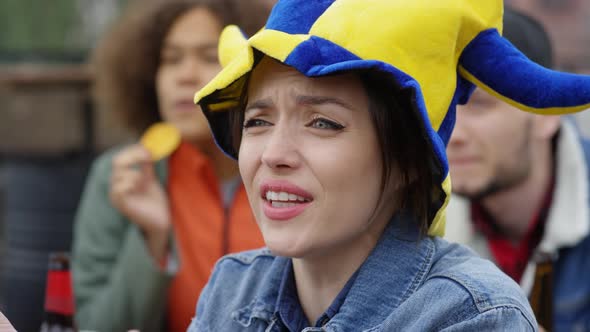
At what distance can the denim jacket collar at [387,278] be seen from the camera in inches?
60.0

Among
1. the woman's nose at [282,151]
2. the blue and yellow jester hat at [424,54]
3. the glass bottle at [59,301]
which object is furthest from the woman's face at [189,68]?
the woman's nose at [282,151]

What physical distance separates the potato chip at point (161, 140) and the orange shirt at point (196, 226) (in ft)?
0.17

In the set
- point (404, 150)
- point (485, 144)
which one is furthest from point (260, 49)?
point (485, 144)

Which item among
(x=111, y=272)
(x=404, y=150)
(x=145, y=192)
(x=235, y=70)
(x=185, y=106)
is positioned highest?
(x=235, y=70)

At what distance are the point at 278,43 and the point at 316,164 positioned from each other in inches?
7.8

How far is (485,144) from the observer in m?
2.80

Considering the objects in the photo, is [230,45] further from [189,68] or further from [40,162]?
[40,162]

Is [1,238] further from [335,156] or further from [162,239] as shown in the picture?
[335,156]

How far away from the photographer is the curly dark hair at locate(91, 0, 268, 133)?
3.17 meters

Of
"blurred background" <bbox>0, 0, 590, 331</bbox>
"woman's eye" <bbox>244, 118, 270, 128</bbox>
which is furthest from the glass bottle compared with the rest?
"blurred background" <bbox>0, 0, 590, 331</bbox>

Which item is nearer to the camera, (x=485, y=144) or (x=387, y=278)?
(x=387, y=278)

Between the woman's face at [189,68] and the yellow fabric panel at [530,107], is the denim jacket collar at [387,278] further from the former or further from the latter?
the woman's face at [189,68]

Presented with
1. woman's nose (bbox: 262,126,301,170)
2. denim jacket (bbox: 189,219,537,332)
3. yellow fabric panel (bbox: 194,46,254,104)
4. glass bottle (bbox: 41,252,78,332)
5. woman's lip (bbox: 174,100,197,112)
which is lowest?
glass bottle (bbox: 41,252,78,332)

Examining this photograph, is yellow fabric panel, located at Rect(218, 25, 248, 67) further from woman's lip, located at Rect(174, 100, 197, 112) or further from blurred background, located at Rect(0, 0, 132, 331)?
blurred background, located at Rect(0, 0, 132, 331)
